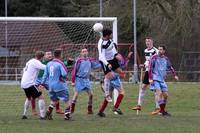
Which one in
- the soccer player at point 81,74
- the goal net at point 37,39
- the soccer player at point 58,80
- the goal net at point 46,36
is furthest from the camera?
the goal net at point 46,36

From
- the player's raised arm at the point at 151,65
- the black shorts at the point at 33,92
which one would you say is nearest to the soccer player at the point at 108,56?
the player's raised arm at the point at 151,65

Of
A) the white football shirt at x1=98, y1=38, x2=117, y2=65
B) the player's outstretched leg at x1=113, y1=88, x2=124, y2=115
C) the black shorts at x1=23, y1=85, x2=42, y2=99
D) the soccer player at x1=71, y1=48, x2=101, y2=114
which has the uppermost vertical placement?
the white football shirt at x1=98, y1=38, x2=117, y2=65

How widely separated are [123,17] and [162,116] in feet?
111

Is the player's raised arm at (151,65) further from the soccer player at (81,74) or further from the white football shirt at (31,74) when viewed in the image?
the white football shirt at (31,74)

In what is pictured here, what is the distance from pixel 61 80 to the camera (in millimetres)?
16156

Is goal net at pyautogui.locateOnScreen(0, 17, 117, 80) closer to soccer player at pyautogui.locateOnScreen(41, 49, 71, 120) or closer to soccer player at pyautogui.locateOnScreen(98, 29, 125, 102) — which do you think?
soccer player at pyautogui.locateOnScreen(98, 29, 125, 102)

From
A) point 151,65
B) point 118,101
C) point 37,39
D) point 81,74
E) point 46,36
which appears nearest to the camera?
point 118,101

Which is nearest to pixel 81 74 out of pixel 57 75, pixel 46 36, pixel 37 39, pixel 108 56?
pixel 108 56

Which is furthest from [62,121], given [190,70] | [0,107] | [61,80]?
[190,70]

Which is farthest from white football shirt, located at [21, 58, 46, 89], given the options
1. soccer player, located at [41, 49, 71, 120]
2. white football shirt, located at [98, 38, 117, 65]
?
white football shirt, located at [98, 38, 117, 65]

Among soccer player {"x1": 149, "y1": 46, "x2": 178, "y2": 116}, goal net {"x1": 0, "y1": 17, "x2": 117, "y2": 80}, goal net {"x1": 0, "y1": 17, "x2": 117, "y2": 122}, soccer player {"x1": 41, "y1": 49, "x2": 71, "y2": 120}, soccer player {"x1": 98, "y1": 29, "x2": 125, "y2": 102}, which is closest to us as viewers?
soccer player {"x1": 41, "y1": 49, "x2": 71, "y2": 120}

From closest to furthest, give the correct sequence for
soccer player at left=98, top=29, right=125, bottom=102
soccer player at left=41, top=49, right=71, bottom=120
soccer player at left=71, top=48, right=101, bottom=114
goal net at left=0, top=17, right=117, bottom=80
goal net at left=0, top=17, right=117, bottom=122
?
1. soccer player at left=41, top=49, right=71, bottom=120
2. soccer player at left=98, top=29, right=125, bottom=102
3. soccer player at left=71, top=48, right=101, bottom=114
4. goal net at left=0, top=17, right=117, bottom=122
5. goal net at left=0, top=17, right=117, bottom=80

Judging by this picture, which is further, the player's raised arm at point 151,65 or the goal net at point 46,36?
the goal net at point 46,36

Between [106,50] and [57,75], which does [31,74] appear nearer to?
[57,75]
